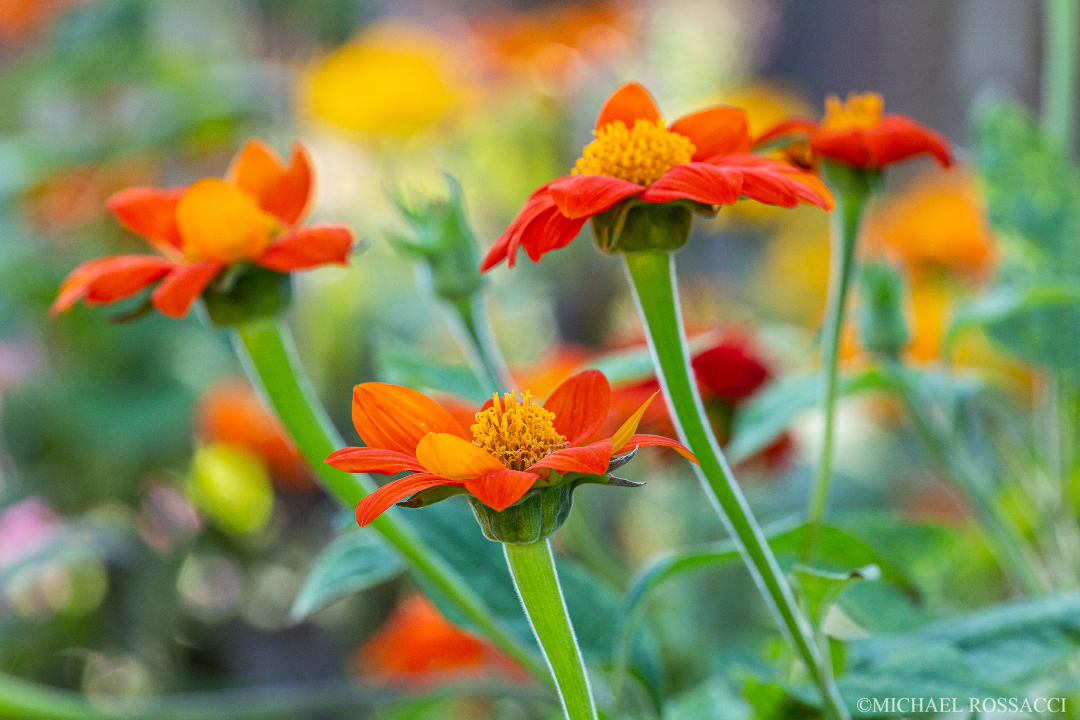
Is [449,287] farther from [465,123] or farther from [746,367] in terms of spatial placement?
[465,123]

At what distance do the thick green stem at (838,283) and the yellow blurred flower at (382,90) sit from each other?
A: 0.45 metres

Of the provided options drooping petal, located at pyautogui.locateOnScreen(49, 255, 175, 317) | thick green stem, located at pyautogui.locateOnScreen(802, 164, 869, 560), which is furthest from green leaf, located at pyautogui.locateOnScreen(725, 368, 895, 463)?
drooping petal, located at pyautogui.locateOnScreen(49, 255, 175, 317)

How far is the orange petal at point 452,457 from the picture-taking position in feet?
0.40

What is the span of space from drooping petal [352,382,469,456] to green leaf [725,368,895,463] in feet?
0.32

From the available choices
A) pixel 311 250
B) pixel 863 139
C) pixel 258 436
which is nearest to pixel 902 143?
pixel 863 139

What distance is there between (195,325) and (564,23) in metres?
0.33

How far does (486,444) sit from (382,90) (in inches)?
19.2

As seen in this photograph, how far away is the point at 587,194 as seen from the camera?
5.5 inches

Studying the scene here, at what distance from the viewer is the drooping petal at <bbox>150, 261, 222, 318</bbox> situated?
0.16 meters

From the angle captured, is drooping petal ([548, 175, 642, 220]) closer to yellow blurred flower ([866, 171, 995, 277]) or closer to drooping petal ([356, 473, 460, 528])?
drooping petal ([356, 473, 460, 528])

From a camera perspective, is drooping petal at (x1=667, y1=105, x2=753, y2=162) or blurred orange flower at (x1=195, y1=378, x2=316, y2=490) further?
blurred orange flower at (x1=195, y1=378, x2=316, y2=490)

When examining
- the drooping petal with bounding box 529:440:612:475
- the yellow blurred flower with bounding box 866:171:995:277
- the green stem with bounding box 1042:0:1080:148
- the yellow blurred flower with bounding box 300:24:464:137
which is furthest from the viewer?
the yellow blurred flower with bounding box 300:24:464:137

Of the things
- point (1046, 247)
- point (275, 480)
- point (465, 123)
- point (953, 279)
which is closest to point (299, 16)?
point (465, 123)

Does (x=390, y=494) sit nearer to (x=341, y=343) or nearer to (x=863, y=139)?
(x=863, y=139)
